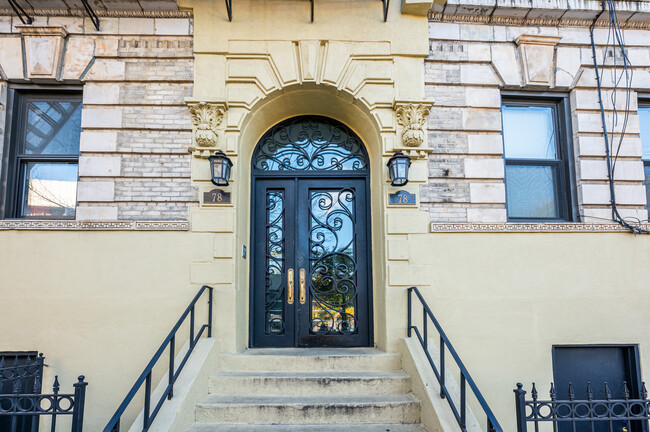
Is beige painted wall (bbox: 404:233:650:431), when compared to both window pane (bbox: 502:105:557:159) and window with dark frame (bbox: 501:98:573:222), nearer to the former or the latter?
window with dark frame (bbox: 501:98:573:222)

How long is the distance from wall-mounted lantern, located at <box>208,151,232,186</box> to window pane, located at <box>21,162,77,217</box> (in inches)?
82.7

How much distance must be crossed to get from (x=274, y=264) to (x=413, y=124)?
111 inches

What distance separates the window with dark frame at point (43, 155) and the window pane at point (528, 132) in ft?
20.3

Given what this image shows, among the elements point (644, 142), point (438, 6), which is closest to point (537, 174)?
point (644, 142)

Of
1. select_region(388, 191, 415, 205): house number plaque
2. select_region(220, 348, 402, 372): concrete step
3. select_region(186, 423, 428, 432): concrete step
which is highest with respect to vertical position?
select_region(388, 191, 415, 205): house number plaque

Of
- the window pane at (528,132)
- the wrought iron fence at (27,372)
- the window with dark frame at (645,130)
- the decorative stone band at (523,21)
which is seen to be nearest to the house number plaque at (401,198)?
the window pane at (528,132)

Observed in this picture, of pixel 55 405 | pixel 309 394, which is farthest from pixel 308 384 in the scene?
pixel 55 405

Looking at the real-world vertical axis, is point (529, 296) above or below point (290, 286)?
below

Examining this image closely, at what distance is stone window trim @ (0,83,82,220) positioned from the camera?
6.25m

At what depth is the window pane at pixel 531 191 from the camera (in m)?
6.56

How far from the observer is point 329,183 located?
6.90m

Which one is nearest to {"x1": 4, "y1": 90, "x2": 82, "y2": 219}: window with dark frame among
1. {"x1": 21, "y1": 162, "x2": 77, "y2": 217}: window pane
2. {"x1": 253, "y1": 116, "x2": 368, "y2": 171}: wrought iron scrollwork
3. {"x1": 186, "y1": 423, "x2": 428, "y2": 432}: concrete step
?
{"x1": 21, "y1": 162, "x2": 77, "y2": 217}: window pane

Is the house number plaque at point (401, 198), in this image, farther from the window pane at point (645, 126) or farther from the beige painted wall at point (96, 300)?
the window pane at point (645, 126)

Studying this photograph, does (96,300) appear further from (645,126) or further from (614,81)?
(645,126)
